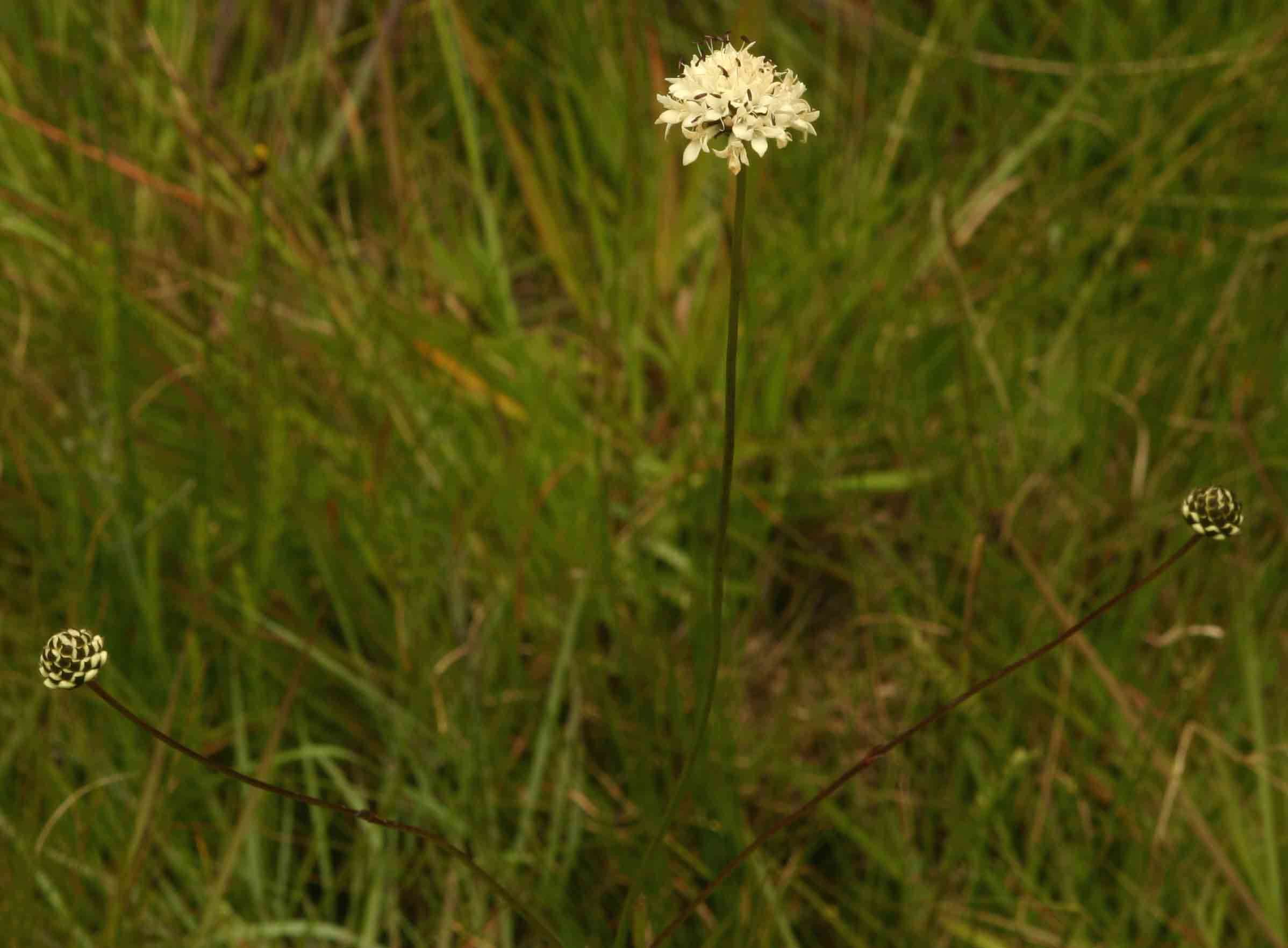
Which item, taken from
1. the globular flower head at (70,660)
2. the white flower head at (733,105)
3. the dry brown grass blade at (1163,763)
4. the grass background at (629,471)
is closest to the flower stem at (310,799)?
the globular flower head at (70,660)

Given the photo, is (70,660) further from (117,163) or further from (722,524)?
(117,163)

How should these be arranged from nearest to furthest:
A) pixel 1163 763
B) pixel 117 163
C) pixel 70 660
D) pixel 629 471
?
pixel 70 660
pixel 1163 763
pixel 629 471
pixel 117 163

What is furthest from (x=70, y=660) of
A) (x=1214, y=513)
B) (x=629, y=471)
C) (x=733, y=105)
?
(x=629, y=471)

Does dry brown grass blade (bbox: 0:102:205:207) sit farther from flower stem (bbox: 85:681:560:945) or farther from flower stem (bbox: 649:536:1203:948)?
flower stem (bbox: 649:536:1203:948)

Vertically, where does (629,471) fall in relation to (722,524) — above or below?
above

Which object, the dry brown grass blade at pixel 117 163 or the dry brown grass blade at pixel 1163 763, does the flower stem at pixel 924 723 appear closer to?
the dry brown grass blade at pixel 1163 763

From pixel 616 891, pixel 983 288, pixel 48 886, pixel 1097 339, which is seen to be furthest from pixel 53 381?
pixel 1097 339

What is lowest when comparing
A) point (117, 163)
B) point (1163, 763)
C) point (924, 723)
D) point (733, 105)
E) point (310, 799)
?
point (310, 799)

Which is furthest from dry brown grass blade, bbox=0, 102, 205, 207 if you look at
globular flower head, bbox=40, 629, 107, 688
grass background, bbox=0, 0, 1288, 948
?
globular flower head, bbox=40, 629, 107, 688
